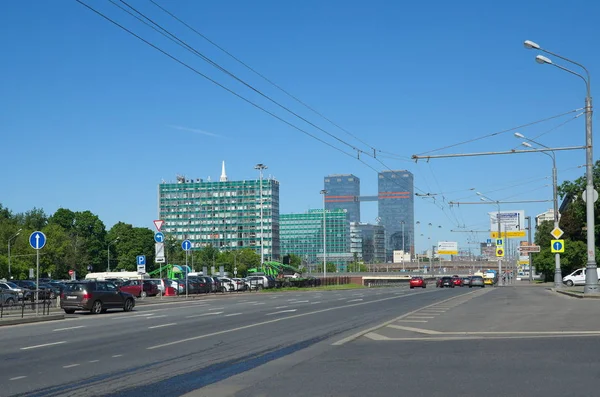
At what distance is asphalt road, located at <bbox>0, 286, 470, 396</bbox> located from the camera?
450 inches

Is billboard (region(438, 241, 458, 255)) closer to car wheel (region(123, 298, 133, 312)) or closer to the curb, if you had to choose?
car wheel (region(123, 298, 133, 312))

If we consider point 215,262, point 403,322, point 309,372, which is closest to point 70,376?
point 309,372

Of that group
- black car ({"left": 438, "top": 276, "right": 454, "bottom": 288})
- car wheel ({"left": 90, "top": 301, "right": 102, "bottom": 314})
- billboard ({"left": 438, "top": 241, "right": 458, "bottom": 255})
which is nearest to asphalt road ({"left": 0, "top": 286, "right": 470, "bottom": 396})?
car wheel ({"left": 90, "top": 301, "right": 102, "bottom": 314})

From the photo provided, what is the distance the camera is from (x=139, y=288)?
5294 centimetres

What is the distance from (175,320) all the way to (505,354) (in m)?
15.7

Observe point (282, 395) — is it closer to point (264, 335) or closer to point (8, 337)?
point (264, 335)

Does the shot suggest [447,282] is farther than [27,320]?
Yes

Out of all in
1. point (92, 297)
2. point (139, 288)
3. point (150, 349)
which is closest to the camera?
point (150, 349)

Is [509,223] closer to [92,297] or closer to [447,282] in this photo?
[447,282]

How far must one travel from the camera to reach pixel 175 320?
26.9 m

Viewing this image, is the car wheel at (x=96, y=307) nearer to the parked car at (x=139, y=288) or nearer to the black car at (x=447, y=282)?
the parked car at (x=139, y=288)

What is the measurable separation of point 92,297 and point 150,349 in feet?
58.2

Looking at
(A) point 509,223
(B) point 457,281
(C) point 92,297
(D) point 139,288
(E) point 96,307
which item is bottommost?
(B) point 457,281

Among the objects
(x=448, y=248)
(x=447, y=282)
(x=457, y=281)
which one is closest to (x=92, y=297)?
(x=447, y=282)
